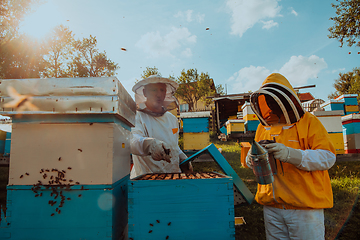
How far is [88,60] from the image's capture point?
81.7 feet

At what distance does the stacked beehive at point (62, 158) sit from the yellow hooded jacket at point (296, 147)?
4.68 feet

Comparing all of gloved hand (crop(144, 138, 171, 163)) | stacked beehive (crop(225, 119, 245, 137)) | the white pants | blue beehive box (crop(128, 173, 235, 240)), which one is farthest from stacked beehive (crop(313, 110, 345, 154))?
blue beehive box (crop(128, 173, 235, 240))

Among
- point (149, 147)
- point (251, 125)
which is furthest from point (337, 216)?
point (251, 125)

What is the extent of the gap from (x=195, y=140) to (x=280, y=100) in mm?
5621

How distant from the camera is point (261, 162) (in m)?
1.47

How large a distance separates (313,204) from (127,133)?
5.47ft

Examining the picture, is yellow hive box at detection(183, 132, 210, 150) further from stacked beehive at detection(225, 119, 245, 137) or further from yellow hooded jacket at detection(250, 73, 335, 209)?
yellow hooded jacket at detection(250, 73, 335, 209)

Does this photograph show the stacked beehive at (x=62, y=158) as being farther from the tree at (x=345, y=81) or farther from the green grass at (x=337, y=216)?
the tree at (x=345, y=81)

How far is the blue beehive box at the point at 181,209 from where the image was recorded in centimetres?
110

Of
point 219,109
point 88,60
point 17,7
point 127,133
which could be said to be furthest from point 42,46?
point 127,133

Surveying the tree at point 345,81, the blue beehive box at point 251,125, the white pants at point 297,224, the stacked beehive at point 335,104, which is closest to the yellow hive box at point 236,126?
the blue beehive box at point 251,125

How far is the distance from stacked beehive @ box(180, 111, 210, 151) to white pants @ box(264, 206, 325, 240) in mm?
5376

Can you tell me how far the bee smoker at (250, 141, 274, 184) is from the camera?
145cm

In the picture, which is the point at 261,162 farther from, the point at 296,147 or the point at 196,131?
the point at 196,131
